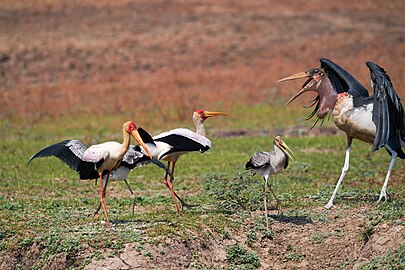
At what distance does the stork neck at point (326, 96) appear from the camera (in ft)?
32.0

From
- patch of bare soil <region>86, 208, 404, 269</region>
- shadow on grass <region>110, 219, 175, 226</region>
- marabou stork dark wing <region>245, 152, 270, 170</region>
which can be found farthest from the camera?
marabou stork dark wing <region>245, 152, 270, 170</region>

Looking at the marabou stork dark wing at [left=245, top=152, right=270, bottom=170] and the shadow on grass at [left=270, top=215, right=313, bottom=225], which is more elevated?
the marabou stork dark wing at [left=245, top=152, right=270, bottom=170]

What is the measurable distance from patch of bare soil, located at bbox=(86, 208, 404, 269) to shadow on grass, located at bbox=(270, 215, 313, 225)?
0.01 metres

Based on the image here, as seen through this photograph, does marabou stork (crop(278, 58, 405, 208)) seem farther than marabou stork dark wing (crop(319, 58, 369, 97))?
No

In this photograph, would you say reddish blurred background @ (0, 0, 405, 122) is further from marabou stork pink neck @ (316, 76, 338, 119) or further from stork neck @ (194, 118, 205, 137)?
stork neck @ (194, 118, 205, 137)

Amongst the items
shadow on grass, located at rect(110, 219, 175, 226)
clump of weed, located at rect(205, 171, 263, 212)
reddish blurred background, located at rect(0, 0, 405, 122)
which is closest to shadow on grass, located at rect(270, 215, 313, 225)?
clump of weed, located at rect(205, 171, 263, 212)

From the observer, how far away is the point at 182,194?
Answer: 35.6 feet

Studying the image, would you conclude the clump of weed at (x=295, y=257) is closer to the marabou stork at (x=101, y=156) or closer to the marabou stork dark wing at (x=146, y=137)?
the marabou stork at (x=101, y=156)

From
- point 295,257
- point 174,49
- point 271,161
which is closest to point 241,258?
point 295,257

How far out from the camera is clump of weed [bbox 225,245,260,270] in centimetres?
779

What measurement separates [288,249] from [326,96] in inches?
96.4

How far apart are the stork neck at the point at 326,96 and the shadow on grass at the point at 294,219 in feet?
5.26

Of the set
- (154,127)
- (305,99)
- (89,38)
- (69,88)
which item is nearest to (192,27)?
(89,38)

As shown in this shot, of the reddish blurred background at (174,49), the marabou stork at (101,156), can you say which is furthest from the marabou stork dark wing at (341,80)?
the reddish blurred background at (174,49)
